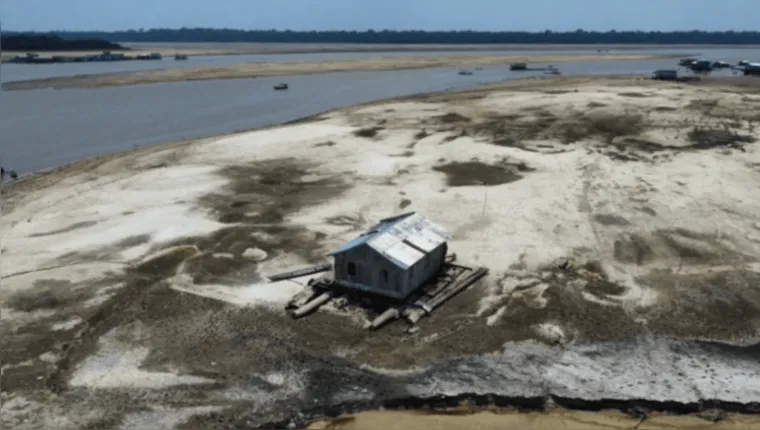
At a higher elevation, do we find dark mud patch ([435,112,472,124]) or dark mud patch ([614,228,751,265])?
dark mud patch ([435,112,472,124])

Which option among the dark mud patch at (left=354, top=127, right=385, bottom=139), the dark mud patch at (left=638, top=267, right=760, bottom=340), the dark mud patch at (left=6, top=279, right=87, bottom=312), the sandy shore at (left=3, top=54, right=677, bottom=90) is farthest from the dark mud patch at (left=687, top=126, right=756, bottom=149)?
the sandy shore at (left=3, top=54, right=677, bottom=90)

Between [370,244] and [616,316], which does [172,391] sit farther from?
[616,316]

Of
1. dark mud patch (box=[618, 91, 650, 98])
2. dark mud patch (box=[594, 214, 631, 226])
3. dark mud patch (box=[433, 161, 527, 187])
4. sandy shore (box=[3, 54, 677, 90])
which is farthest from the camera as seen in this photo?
sandy shore (box=[3, 54, 677, 90])

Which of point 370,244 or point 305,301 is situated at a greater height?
point 370,244

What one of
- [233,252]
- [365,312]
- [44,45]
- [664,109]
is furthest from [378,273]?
[44,45]

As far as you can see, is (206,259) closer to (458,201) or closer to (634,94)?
(458,201)

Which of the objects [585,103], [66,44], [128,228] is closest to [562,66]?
[585,103]

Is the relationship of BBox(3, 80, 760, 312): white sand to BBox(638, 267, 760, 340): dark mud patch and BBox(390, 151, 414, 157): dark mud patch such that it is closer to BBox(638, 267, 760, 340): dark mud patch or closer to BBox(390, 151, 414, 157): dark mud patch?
BBox(390, 151, 414, 157): dark mud patch
